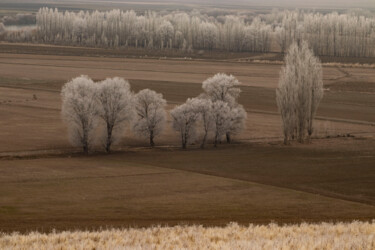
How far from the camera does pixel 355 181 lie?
45312 millimetres

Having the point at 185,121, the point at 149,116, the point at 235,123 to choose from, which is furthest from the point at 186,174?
the point at 235,123

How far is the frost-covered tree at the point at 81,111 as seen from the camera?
60.4 metres

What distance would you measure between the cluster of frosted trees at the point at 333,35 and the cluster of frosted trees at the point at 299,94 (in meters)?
102

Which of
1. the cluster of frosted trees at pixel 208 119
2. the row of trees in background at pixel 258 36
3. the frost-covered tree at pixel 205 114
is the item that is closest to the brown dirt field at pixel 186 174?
the cluster of frosted trees at pixel 208 119

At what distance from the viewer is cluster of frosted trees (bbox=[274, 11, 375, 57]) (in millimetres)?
169000

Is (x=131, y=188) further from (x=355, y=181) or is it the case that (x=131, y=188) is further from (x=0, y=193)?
(x=355, y=181)

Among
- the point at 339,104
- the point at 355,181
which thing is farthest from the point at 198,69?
the point at 355,181

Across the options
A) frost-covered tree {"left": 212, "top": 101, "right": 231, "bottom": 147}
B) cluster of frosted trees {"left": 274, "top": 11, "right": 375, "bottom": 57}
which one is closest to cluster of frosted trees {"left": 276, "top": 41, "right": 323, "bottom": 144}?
frost-covered tree {"left": 212, "top": 101, "right": 231, "bottom": 147}

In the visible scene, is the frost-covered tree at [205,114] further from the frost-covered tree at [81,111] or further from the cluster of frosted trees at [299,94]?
the frost-covered tree at [81,111]

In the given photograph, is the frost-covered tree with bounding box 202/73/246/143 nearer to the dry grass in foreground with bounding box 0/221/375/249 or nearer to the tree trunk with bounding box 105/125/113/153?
the tree trunk with bounding box 105/125/113/153

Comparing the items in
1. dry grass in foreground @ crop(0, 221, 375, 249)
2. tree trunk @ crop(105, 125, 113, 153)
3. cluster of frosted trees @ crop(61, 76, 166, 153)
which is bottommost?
tree trunk @ crop(105, 125, 113, 153)

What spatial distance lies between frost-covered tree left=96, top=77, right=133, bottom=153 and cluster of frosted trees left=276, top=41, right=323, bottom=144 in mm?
14532

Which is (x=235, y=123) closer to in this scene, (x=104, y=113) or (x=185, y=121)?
(x=185, y=121)

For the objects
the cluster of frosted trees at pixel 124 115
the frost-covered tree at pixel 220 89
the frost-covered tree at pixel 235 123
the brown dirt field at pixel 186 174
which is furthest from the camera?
the frost-covered tree at pixel 220 89
